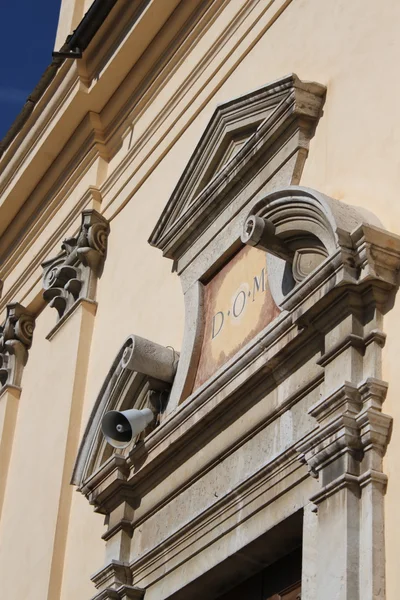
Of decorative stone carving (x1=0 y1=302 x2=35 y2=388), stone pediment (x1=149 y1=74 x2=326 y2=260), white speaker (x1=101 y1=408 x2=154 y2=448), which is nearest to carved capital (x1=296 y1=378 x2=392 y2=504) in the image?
stone pediment (x1=149 y1=74 x2=326 y2=260)

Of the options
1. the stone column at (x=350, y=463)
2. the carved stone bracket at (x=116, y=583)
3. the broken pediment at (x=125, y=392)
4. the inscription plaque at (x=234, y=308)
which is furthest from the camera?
the broken pediment at (x=125, y=392)

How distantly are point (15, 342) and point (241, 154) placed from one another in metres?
3.93

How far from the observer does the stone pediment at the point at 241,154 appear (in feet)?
22.4

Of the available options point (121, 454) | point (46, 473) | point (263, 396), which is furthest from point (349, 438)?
point (46, 473)

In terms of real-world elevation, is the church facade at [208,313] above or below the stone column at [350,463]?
above

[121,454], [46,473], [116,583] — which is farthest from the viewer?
[46,473]

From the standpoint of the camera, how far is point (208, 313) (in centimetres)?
738

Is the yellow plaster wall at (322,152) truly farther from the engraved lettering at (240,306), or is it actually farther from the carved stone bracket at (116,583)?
the carved stone bracket at (116,583)

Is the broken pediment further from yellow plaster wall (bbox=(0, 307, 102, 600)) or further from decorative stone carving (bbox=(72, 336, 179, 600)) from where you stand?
yellow plaster wall (bbox=(0, 307, 102, 600))

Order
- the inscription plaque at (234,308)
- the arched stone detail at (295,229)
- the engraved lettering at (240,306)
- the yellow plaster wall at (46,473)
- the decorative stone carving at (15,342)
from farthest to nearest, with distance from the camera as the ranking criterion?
the decorative stone carving at (15,342) < the yellow plaster wall at (46,473) < the engraved lettering at (240,306) < the inscription plaque at (234,308) < the arched stone detail at (295,229)

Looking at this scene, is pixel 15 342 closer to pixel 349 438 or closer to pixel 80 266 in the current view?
pixel 80 266

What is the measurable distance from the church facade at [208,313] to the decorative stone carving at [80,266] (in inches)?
0.9

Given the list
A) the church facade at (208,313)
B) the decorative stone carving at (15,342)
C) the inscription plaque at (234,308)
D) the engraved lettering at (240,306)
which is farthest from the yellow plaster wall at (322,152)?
the decorative stone carving at (15,342)

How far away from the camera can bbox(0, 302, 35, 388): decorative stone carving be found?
10.6 meters
